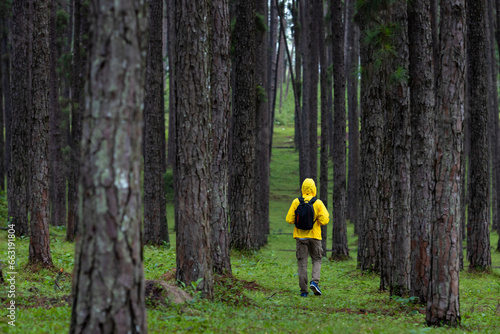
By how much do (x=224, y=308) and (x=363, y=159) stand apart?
7026 millimetres

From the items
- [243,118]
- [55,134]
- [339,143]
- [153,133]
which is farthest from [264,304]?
[55,134]

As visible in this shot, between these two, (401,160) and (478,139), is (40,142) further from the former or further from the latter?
(478,139)

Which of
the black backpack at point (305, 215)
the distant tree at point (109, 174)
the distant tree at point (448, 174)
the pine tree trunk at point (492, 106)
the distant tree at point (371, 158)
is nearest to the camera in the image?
the distant tree at point (109, 174)

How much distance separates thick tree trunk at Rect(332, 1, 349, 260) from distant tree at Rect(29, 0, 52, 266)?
377 inches

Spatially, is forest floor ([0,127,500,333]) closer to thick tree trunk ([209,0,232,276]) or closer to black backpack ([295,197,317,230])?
thick tree trunk ([209,0,232,276])

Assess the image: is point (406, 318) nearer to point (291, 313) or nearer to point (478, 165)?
point (291, 313)

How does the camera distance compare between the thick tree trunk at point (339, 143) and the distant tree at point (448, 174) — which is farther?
the thick tree trunk at point (339, 143)

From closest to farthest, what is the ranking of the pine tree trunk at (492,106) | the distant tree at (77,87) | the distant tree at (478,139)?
the distant tree at (478,139), the distant tree at (77,87), the pine tree trunk at (492,106)

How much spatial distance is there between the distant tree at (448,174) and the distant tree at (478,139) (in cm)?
766

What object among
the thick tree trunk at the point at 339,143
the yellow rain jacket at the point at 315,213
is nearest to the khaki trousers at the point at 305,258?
the yellow rain jacket at the point at 315,213

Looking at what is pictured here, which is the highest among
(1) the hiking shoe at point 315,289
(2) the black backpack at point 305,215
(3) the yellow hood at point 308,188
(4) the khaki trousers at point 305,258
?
(3) the yellow hood at point 308,188

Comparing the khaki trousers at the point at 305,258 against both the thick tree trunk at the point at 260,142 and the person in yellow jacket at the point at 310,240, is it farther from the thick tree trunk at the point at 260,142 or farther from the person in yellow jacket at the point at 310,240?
the thick tree trunk at the point at 260,142

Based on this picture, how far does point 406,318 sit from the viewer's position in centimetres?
702

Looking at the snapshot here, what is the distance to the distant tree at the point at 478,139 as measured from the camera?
13.0m
